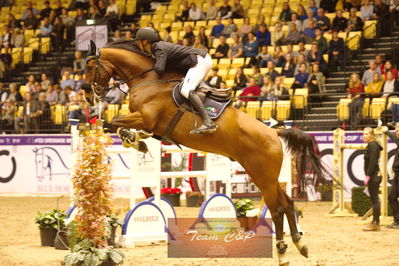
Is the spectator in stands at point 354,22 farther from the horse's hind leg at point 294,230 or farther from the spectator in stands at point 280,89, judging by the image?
the horse's hind leg at point 294,230

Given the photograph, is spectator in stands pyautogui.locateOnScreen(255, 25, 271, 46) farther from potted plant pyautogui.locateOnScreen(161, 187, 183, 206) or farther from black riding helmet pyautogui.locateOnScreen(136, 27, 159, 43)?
black riding helmet pyautogui.locateOnScreen(136, 27, 159, 43)

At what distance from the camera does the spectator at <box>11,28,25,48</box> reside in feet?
83.0

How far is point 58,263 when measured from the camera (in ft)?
30.0

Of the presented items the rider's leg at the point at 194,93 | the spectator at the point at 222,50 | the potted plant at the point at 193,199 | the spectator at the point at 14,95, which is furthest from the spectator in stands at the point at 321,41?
the rider's leg at the point at 194,93

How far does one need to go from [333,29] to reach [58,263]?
12.9 meters

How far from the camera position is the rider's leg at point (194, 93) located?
331 inches

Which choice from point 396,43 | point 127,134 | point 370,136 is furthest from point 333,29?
point 127,134

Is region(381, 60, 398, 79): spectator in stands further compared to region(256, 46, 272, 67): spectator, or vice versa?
region(256, 46, 272, 67): spectator

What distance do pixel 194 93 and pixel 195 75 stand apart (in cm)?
24

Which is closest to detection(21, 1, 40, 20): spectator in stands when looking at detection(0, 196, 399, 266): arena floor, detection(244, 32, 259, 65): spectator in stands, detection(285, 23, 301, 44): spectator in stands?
detection(244, 32, 259, 65): spectator in stands

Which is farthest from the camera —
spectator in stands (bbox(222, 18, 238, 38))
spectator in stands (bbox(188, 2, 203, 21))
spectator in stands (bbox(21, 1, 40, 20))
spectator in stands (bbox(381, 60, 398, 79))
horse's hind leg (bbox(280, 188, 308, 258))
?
spectator in stands (bbox(21, 1, 40, 20))

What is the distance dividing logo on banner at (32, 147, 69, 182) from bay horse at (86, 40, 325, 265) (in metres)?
10.6

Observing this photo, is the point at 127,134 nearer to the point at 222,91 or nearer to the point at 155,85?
the point at 155,85

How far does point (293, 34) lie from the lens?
66.3 feet
